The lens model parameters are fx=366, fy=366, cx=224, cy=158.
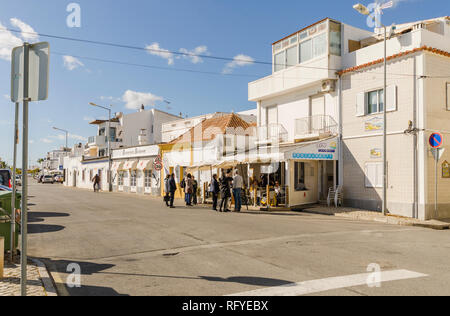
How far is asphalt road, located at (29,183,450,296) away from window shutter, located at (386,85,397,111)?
6520 millimetres

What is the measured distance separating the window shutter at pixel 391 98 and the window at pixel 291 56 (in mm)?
6379

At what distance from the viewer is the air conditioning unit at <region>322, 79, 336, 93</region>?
1898 centimetres

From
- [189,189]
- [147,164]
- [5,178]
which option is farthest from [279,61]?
[5,178]

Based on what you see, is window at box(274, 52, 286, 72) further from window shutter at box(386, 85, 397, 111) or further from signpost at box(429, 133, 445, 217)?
signpost at box(429, 133, 445, 217)

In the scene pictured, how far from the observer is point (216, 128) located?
28.0 meters

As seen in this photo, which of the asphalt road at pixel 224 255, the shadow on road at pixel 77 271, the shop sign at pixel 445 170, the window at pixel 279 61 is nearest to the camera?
the shadow on road at pixel 77 271

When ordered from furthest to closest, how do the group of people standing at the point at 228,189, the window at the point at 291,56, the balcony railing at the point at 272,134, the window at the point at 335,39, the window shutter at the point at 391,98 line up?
the balcony railing at the point at 272,134
the window at the point at 291,56
the window at the point at 335,39
the group of people standing at the point at 228,189
the window shutter at the point at 391,98

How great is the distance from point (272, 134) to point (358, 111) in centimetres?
656

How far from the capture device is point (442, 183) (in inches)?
607

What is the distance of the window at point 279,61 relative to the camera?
22.2 m

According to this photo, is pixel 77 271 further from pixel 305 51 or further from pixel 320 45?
pixel 305 51

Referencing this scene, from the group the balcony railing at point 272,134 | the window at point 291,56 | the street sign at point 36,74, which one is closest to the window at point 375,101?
the window at point 291,56

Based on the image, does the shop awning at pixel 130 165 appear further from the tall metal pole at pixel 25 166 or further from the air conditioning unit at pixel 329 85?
the tall metal pole at pixel 25 166

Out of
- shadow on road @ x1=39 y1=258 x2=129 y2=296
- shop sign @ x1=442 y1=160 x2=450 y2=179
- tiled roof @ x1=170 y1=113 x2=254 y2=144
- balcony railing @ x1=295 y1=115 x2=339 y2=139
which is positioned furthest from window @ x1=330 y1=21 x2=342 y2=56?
shadow on road @ x1=39 y1=258 x2=129 y2=296
